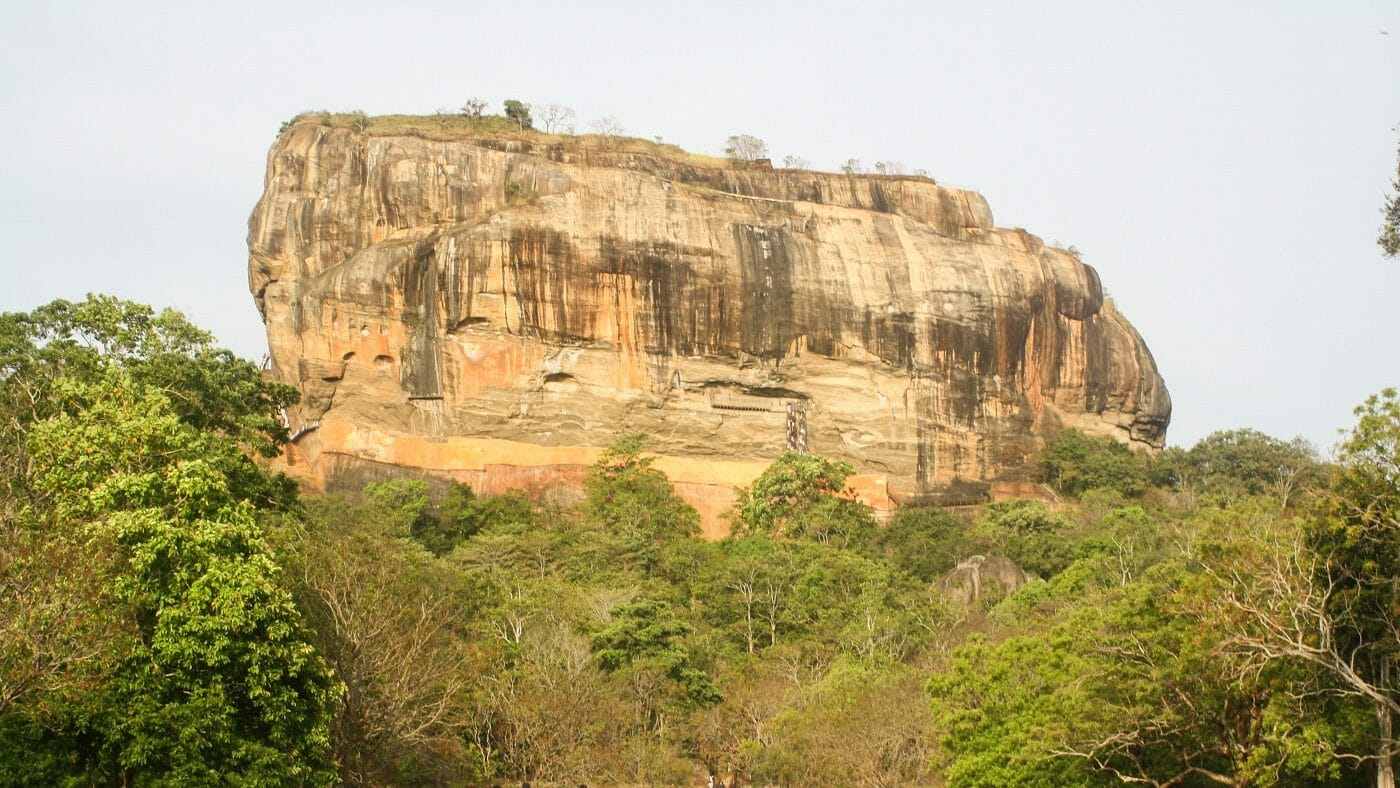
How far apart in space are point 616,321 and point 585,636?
18591 mm

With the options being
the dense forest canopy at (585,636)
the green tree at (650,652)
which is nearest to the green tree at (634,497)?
the dense forest canopy at (585,636)

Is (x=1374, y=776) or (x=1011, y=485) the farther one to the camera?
(x=1011, y=485)

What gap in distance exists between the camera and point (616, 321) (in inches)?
1871

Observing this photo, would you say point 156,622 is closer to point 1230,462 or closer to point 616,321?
point 616,321

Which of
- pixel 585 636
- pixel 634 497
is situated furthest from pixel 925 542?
pixel 585 636

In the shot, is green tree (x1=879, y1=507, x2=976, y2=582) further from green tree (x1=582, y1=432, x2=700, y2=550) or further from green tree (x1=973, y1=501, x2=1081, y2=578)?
green tree (x1=582, y1=432, x2=700, y2=550)

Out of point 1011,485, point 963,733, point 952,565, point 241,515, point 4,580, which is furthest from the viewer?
point 1011,485

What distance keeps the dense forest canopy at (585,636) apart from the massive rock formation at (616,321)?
771 centimetres

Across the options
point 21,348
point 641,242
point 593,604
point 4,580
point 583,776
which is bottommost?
point 583,776

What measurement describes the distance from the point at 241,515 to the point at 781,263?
3158 cm

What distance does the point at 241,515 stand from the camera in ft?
63.4

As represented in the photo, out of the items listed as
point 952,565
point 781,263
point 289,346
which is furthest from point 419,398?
point 952,565

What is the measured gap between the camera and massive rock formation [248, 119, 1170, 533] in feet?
153

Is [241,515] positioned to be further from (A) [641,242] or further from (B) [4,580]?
(A) [641,242]
